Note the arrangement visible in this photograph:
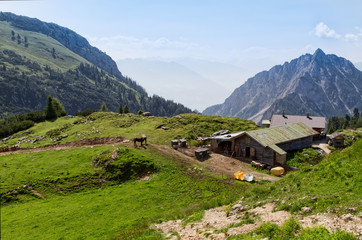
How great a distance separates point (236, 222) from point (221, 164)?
83.2 ft

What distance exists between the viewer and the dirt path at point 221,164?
36.3 metres

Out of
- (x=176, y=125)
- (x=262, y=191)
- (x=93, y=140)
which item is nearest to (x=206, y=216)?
(x=262, y=191)

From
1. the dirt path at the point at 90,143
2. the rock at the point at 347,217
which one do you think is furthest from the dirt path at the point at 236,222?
the dirt path at the point at 90,143

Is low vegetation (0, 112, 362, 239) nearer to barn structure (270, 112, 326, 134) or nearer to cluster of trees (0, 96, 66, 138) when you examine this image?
cluster of trees (0, 96, 66, 138)

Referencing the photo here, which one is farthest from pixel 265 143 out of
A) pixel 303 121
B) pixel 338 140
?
pixel 303 121

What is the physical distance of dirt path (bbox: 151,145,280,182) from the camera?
119ft

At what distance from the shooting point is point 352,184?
16047 mm

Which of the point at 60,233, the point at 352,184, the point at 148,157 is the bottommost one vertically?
the point at 60,233

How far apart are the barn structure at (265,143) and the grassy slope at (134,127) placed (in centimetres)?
1161

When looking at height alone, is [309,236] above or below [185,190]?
above

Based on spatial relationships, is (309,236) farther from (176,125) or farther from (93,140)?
(176,125)

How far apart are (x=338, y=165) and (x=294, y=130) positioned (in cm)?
3796

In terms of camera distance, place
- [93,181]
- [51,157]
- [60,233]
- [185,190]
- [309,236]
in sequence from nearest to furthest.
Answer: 1. [309,236]
2. [60,233]
3. [185,190]
4. [93,181]
5. [51,157]

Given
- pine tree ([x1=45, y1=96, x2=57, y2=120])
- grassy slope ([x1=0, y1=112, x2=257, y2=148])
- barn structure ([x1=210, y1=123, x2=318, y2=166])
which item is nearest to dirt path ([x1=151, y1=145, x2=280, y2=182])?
barn structure ([x1=210, y1=123, x2=318, y2=166])
